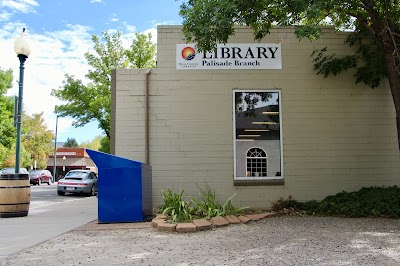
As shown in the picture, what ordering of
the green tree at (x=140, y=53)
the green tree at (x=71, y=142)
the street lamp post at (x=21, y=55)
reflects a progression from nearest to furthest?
the street lamp post at (x=21, y=55)
the green tree at (x=140, y=53)
the green tree at (x=71, y=142)

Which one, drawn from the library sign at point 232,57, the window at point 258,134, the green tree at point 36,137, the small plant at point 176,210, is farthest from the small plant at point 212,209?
the green tree at point 36,137

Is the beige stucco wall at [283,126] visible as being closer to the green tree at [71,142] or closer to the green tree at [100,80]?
the green tree at [100,80]

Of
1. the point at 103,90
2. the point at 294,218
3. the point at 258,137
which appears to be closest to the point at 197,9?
the point at 258,137

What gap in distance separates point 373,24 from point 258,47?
2750 mm

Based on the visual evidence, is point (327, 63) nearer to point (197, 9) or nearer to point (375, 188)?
point (375, 188)

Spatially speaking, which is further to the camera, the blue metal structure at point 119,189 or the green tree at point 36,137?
the green tree at point 36,137

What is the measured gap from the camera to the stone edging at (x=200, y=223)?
7.00 meters

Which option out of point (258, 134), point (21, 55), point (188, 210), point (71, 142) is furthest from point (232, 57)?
point (71, 142)

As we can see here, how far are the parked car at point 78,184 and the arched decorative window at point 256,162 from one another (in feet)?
42.2

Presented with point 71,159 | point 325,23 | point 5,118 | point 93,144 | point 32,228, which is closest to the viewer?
point 32,228

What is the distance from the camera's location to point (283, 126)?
32.6 feet

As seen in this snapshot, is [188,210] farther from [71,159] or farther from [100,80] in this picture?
[71,159]

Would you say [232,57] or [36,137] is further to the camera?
[36,137]

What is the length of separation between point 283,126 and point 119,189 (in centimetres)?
444
